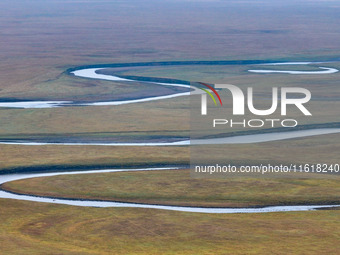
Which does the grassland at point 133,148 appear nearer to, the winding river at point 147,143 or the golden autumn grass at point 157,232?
the golden autumn grass at point 157,232

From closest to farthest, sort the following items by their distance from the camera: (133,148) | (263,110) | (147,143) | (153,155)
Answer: (153,155), (133,148), (147,143), (263,110)

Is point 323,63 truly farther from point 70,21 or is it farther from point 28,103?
point 70,21

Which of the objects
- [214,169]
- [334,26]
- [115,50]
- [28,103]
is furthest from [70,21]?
[214,169]

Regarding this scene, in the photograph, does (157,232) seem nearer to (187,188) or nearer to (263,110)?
(187,188)

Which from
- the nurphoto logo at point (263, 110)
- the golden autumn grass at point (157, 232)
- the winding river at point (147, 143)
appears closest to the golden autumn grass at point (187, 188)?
the winding river at point (147, 143)

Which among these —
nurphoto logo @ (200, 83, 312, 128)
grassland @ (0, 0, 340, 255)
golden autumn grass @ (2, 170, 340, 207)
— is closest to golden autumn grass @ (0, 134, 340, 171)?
grassland @ (0, 0, 340, 255)

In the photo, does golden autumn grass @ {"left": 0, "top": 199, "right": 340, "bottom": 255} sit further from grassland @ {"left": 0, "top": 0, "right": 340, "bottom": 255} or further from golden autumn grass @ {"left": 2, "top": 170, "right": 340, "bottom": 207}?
golden autumn grass @ {"left": 2, "top": 170, "right": 340, "bottom": 207}

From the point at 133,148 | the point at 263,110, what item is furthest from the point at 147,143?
the point at 263,110
